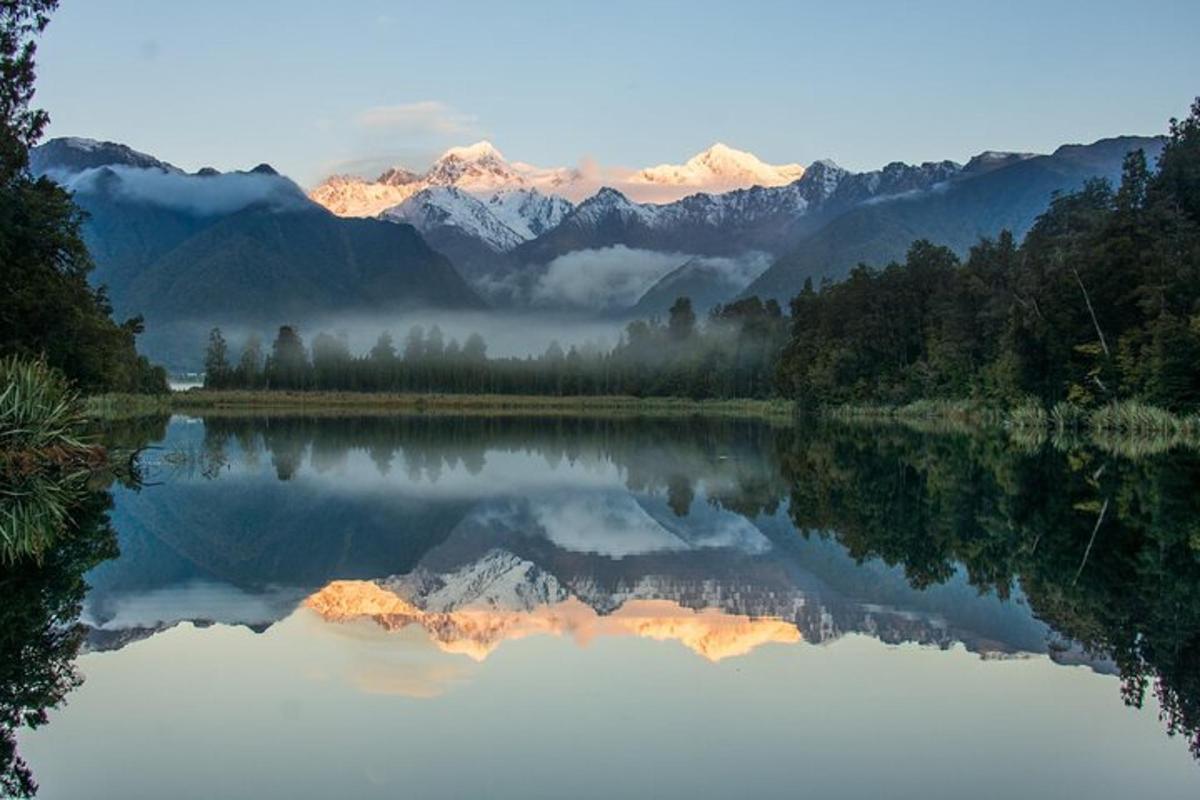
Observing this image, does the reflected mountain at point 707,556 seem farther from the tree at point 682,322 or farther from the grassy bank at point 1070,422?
the tree at point 682,322

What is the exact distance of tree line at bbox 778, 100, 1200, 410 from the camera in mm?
62219

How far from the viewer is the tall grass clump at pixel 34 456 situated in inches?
891

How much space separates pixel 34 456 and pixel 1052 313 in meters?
59.3

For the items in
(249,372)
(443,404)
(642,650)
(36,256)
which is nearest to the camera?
(642,650)

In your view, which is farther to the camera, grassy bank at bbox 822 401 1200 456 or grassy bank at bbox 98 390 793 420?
grassy bank at bbox 98 390 793 420

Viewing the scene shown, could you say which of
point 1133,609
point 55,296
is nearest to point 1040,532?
point 1133,609

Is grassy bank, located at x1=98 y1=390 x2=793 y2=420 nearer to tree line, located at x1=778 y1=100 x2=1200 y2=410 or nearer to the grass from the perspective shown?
the grass

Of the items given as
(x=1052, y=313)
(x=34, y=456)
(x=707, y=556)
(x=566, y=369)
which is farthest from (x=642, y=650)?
(x=566, y=369)

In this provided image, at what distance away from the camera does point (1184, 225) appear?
69188 millimetres

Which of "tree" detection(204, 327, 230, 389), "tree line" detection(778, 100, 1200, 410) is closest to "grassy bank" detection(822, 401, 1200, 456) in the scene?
"tree line" detection(778, 100, 1200, 410)

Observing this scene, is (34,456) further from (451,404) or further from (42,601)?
(451,404)

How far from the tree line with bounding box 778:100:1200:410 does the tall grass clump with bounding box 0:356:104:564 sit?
160 ft

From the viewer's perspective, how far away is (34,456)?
2838cm

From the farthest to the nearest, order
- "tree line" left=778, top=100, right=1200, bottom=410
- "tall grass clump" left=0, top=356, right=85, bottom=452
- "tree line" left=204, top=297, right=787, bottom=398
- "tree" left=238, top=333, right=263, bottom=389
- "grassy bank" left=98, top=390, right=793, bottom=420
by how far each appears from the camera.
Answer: "tree" left=238, top=333, right=263, bottom=389 → "tree line" left=204, top=297, right=787, bottom=398 → "grassy bank" left=98, top=390, right=793, bottom=420 → "tree line" left=778, top=100, right=1200, bottom=410 → "tall grass clump" left=0, top=356, right=85, bottom=452
